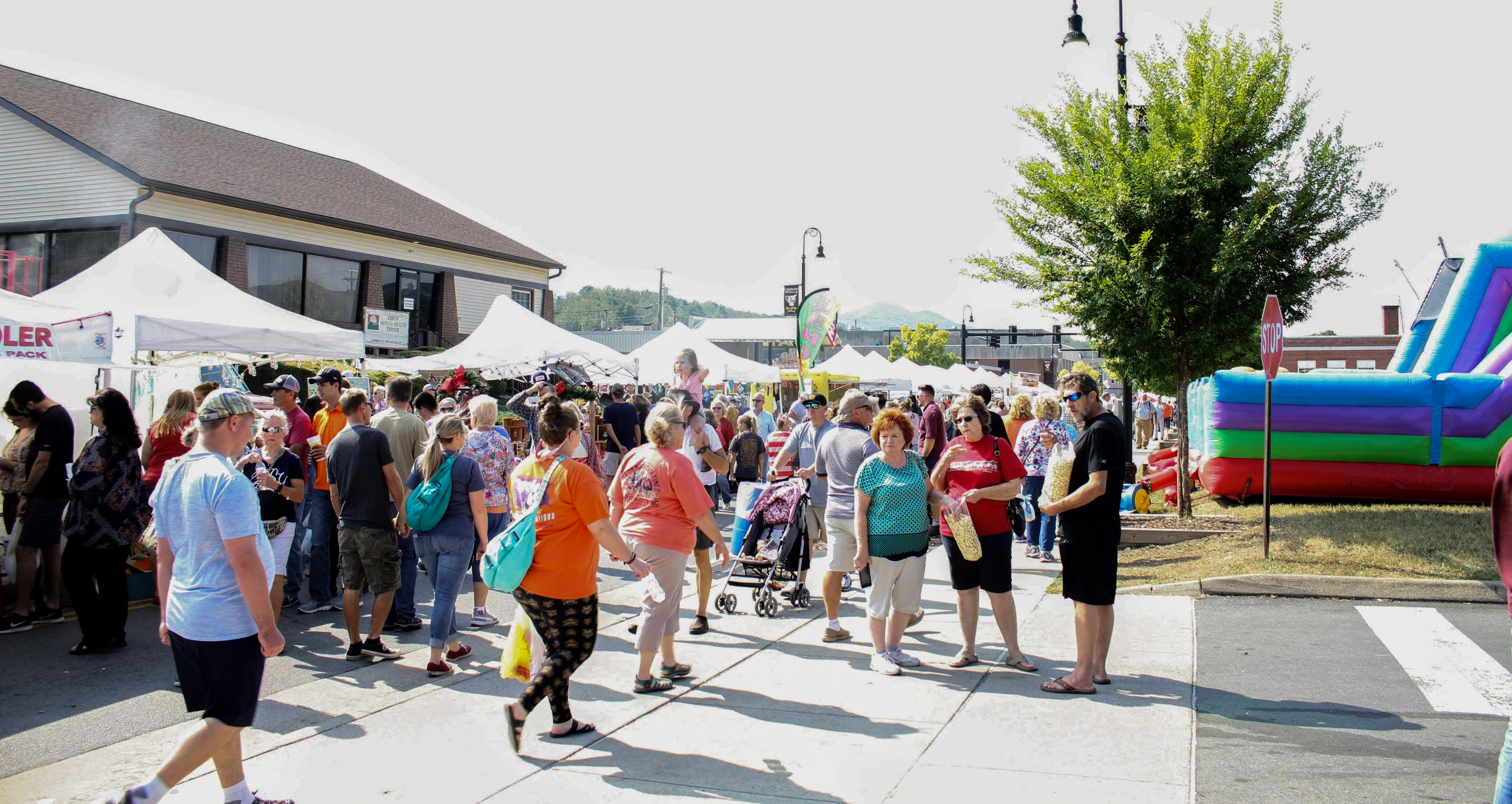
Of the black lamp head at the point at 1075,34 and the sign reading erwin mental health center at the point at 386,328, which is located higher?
the black lamp head at the point at 1075,34

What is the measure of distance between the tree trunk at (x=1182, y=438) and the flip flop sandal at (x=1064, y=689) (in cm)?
704

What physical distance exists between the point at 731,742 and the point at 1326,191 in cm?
1036

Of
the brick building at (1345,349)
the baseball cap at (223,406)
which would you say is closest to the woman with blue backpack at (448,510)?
the baseball cap at (223,406)

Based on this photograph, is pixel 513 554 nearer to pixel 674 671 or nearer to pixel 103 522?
pixel 674 671

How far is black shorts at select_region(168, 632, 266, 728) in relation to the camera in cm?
393

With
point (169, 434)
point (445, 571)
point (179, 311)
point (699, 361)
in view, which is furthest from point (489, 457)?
point (699, 361)

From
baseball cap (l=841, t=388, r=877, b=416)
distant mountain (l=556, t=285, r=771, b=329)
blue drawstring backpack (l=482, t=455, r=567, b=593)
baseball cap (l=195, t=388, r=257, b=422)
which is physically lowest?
blue drawstring backpack (l=482, t=455, r=567, b=593)

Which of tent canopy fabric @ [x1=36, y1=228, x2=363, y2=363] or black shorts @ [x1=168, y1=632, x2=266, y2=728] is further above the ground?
tent canopy fabric @ [x1=36, y1=228, x2=363, y2=363]

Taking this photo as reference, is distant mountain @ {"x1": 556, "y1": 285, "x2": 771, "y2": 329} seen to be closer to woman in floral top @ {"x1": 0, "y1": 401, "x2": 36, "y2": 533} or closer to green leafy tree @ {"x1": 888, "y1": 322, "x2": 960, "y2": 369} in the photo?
green leafy tree @ {"x1": 888, "y1": 322, "x2": 960, "y2": 369}

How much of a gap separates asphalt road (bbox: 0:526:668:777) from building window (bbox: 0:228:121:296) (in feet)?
57.1

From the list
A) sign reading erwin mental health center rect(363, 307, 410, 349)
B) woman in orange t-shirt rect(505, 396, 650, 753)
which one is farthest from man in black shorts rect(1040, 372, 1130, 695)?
sign reading erwin mental health center rect(363, 307, 410, 349)

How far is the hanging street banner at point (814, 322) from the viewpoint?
22.3 meters

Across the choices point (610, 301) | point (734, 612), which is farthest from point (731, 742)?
point (610, 301)

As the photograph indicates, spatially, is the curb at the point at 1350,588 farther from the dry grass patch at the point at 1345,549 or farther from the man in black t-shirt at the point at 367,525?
the man in black t-shirt at the point at 367,525
